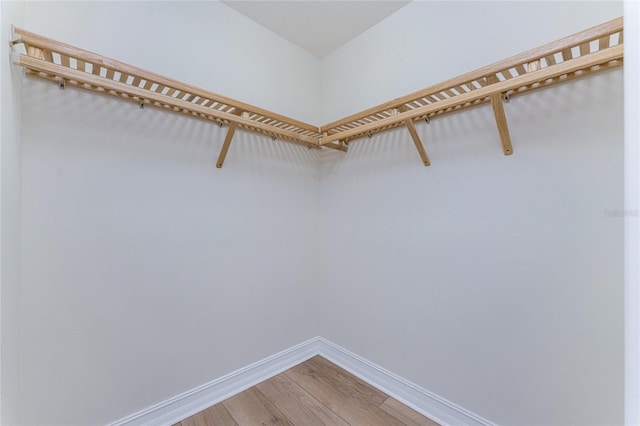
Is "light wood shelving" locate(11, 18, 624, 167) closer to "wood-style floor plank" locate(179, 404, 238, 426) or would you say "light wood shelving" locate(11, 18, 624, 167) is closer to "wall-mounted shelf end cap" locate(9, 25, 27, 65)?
"wall-mounted shelf end cap" locate(9, 25, 27, 65)

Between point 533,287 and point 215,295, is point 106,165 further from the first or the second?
point 533,287

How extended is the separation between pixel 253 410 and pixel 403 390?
2.77 ft

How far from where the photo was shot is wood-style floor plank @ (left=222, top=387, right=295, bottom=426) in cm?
127

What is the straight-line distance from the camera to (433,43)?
1377mm

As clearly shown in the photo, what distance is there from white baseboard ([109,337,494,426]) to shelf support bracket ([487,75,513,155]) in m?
1.25

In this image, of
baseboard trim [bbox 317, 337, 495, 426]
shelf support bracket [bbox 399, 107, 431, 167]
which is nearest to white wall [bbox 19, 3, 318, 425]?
baseboard trim [bbox 317, 337, 495, 426]

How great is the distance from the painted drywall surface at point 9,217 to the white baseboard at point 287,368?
0.56m

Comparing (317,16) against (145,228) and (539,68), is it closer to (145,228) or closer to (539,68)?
(539,68)

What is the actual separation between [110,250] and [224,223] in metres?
0.53

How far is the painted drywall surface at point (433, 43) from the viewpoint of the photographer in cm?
101

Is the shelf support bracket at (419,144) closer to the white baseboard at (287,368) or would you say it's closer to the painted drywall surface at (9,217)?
the white baseboard at (287,368)

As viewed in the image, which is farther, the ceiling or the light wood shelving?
the ceiling

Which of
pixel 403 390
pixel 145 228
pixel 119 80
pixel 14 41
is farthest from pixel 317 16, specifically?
pixel 403 390

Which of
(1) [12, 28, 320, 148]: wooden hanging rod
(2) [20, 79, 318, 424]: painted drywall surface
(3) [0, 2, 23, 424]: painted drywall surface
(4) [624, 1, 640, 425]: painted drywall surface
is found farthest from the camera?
(2) [20, 79, 318, 424]: painted drywall surface
